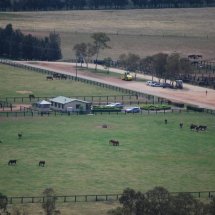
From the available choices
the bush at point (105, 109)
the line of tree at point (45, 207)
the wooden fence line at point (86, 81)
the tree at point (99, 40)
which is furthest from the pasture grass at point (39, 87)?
the line of tree at point (45, 207)

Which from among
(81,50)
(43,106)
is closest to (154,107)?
(43,106)

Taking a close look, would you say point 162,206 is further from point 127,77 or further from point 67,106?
point 127,77

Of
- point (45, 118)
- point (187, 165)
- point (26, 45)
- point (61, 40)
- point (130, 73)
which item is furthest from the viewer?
point (61, 40)

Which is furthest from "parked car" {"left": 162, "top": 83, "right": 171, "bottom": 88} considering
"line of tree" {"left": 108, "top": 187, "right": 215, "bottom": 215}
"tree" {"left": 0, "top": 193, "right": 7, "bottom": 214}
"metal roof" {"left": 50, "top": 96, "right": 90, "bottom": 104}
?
"line of tree" {"left": 108, "top": 187, "right": 215, "bottom": 215}

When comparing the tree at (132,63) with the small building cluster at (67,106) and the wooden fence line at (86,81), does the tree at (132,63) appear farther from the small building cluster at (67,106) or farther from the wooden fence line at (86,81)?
the small building cluster at (67,106)

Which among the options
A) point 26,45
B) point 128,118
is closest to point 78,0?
point 26,45

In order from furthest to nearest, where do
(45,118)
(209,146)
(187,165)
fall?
(45,118) → (209,146) → (187,165)

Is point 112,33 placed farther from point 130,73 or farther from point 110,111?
point 110,111

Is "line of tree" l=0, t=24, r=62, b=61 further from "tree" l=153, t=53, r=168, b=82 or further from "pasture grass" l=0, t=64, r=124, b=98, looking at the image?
"tree" l=153, t=53, r=168, b=82
